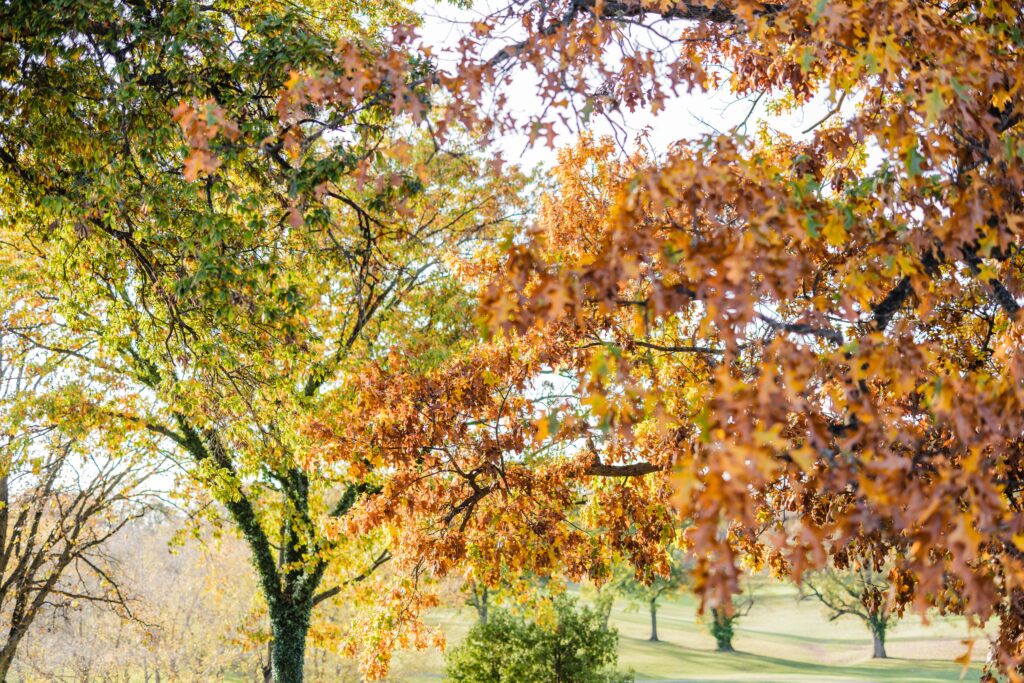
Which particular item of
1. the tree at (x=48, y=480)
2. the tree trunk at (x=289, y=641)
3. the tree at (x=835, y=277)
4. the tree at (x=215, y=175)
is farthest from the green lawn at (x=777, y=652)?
the tree at (x=835, y=277)

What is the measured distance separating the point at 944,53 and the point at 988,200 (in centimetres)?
78

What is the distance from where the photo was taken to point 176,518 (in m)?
15.7

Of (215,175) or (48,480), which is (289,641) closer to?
(48,480)

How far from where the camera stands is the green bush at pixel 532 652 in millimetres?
14539

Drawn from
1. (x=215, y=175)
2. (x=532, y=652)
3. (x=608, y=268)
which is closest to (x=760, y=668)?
(x=532, y=652)

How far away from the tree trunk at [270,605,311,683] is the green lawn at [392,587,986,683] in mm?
12905

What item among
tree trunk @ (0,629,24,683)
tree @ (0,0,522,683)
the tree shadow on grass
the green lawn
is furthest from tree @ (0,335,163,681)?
the tree shadow on grass

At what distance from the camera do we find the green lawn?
108 ft

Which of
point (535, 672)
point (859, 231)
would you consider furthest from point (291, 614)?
point (859, 231)

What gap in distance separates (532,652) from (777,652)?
121 feet

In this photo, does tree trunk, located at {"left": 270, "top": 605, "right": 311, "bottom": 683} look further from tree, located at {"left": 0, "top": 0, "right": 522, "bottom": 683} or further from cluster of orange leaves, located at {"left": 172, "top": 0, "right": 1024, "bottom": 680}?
cluster of orange leaves, located at {"left": 172, "top": 0, "right": 1024, "bottom": 680}

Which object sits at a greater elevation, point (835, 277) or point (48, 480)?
point (835, 277)

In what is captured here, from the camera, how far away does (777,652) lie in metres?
45.3

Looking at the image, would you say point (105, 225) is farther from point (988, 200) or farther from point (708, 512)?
point (988, 200)
